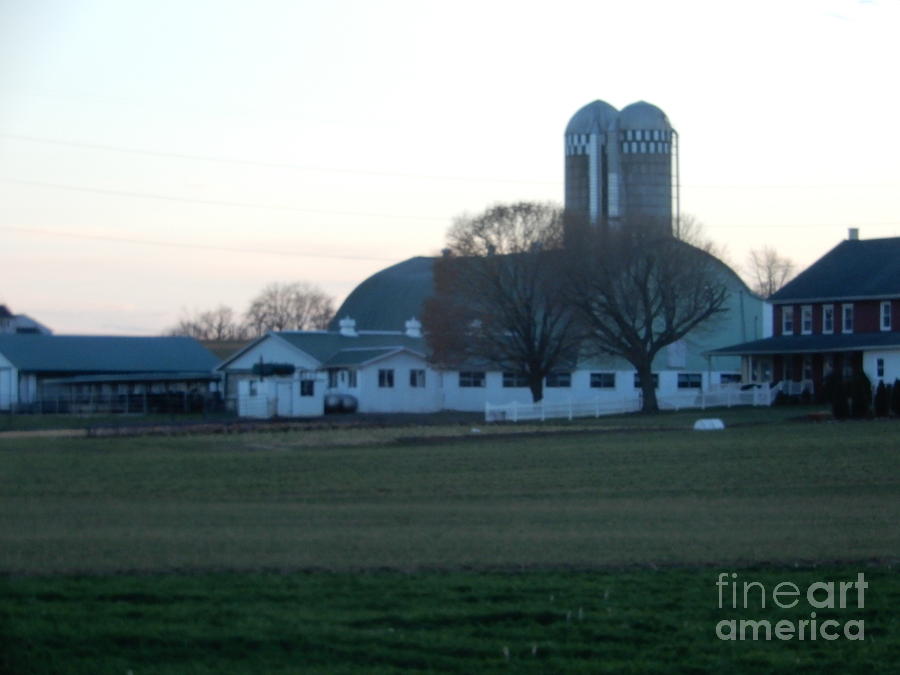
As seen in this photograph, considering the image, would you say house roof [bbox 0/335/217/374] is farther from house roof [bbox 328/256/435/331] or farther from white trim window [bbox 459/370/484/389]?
white trim window [bbox 459/370/484/389]

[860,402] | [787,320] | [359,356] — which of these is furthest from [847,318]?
[359,356]

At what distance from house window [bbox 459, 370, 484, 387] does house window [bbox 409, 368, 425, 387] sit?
2.27 meters

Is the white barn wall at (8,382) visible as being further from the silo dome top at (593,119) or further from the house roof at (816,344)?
the house roof at (816,344)

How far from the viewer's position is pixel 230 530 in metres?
19.2

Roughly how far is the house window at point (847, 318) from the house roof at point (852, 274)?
631mm

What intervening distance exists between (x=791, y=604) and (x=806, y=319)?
5353cm

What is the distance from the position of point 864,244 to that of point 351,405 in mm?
28143

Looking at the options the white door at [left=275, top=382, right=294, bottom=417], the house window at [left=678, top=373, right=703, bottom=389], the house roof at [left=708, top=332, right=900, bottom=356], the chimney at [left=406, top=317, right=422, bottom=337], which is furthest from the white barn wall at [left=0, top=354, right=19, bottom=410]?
the house roof at [left=708, top=332, right=900, bottom=356]

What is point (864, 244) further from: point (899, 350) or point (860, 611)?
point (860, 611)

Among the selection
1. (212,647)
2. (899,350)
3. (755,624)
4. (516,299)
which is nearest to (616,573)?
(755,624)

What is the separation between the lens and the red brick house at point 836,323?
193 feet

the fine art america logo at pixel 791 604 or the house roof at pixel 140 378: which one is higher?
the house roof at pixel 140 378

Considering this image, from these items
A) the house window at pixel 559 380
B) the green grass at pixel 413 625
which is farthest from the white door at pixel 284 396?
the green grass at pixel 413 625

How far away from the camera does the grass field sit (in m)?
11.1
